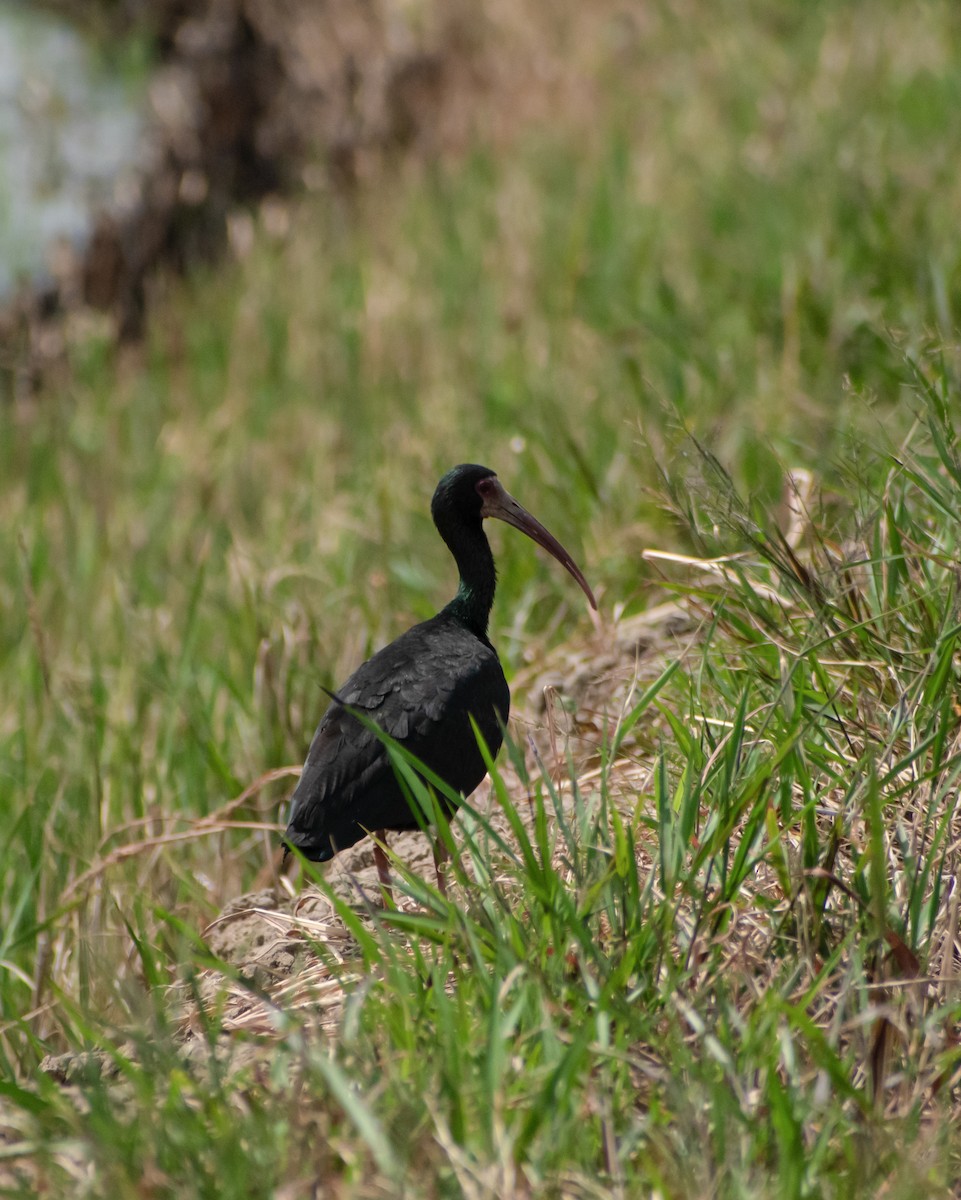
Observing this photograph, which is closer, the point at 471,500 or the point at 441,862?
the point at 441,862

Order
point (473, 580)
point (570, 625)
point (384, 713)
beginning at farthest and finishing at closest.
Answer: point (570, 625) → point (473, 580) → point (384, 713)

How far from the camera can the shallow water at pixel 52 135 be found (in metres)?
7.57

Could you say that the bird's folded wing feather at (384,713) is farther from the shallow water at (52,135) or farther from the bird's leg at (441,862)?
the shallow water at (52,135)

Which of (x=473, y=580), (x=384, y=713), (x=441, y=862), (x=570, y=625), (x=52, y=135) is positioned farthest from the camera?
(x=52, y=135)

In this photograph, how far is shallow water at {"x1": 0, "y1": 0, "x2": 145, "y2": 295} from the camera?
7.57 meters

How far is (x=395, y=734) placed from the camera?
9.24 feet

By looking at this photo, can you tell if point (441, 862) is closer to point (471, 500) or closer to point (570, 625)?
point (471, 500)

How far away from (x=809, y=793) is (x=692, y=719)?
1.15 ft

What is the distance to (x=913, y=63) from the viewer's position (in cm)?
738

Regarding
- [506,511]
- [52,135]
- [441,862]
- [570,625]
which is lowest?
[570,625]

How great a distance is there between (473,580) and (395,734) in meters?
0.61

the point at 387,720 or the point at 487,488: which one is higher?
the point at 487,488

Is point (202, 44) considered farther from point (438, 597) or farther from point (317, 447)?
point (438, 597)

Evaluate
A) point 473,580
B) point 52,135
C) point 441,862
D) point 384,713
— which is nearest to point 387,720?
point 384,713
